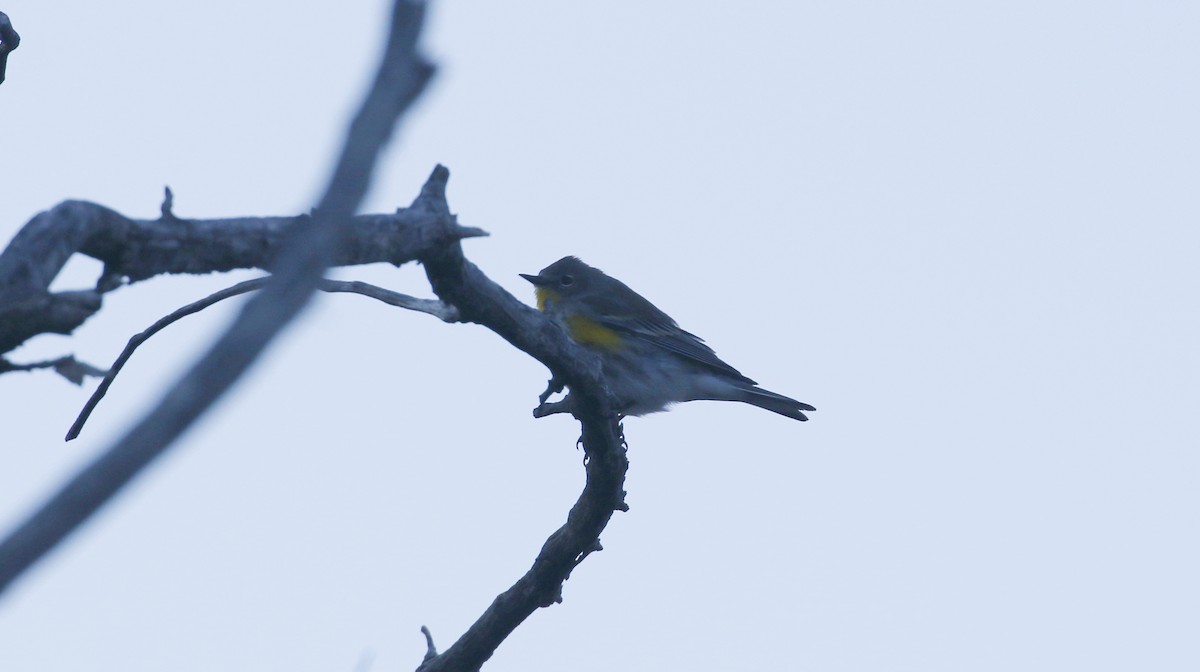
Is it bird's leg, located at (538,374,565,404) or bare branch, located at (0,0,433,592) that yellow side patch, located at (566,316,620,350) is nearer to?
bird's leg, located at (538,374,565,404)

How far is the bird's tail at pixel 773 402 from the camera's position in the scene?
32.0ft

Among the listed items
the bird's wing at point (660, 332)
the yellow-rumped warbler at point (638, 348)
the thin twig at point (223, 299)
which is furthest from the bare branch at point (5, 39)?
the bird's wing at point (660, 332)

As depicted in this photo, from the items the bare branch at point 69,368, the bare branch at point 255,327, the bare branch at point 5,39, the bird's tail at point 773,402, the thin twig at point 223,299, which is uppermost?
the bird's tail at point 773,402

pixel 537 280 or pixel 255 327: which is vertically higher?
pixel 537 280

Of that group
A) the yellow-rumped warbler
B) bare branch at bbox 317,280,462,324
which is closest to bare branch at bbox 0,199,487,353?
bare branch at bbox 317,280,462,324

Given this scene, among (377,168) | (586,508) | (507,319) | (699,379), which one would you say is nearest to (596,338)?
(699,379)

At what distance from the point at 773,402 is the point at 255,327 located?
857 centimetres

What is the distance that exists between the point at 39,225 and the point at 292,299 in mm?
1745

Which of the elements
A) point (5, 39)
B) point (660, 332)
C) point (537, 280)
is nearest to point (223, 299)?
point (5, 39)

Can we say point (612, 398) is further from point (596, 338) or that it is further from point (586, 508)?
point (596, 338)

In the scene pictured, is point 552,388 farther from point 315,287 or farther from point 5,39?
point 315,287

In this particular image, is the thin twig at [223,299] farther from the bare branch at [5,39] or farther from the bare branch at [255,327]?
the bare branch at [255,327]

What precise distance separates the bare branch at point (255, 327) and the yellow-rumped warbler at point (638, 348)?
7571mm

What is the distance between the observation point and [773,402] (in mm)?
9898
